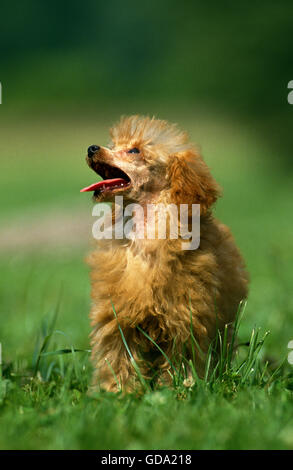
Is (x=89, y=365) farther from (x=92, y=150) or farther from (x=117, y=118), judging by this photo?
(x=117, y=118)

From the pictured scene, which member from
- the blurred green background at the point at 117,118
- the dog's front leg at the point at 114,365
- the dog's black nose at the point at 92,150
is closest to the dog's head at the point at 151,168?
the dog's black nose at the point at 92,150

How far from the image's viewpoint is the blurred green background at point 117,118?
7676 millimetres

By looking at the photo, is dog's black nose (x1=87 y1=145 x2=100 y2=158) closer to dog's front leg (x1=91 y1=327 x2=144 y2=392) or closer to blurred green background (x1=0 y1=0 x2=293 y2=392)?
dog's front leg (x1=91 y1=327 x2=144 y2=392)

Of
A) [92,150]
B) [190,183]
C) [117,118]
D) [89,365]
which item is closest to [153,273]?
[190,183]

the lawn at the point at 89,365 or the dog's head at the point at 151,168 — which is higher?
the dog's head at the point at 151,168

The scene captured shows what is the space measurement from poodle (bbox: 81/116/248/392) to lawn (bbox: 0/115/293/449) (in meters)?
0.20

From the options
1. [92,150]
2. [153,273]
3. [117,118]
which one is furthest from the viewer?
[117,118]

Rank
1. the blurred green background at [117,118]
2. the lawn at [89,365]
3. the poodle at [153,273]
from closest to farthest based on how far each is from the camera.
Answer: the lawn at [89,365], the poodle at [153,273], the blurred green background at [117,118]

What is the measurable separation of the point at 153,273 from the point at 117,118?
1.04 m

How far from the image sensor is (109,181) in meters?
3.47

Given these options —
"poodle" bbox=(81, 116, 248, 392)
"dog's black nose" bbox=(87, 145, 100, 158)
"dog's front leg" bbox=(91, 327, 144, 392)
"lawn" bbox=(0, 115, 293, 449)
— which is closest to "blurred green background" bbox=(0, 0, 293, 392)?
"lawn" bbox=(0, 115, 293, 449)

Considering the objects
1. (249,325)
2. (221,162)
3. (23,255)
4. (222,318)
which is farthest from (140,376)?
(221,162)

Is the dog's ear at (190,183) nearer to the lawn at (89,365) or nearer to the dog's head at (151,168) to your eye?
the dog's head at (151,168)
